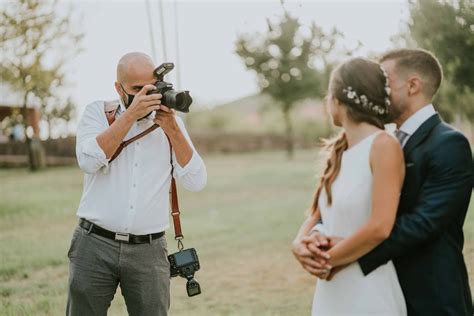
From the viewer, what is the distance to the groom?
2.47 meters

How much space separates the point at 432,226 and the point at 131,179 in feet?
5.19

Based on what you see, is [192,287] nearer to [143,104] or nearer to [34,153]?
[143,104]

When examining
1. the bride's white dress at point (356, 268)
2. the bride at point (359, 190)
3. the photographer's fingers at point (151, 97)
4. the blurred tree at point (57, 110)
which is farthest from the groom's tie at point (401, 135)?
the blurred tree at point (57, 110)

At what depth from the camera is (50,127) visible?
17.8 meters

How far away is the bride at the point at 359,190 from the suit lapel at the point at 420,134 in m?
0.15

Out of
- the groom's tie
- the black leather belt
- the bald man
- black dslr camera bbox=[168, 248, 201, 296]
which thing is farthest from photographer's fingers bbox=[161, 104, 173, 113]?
the groom's tie

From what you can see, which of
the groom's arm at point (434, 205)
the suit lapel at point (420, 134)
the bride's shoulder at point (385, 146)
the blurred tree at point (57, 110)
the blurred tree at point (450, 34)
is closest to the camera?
the bride's shoulder at point (385, 146)

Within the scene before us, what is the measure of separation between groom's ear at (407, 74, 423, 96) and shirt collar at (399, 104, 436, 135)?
8 cm

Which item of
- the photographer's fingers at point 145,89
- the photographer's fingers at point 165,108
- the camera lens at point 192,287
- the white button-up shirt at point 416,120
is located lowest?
the camera lens at point 192,287

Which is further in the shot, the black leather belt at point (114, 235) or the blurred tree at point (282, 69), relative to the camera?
the blurred tree at point (282, 69)

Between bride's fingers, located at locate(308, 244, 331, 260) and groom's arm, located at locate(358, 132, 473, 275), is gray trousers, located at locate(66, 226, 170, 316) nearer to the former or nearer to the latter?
bride's fingers, located at locate(308, 244, 331, 260)

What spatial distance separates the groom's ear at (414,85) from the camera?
2.64m

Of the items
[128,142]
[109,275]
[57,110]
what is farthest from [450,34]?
[57,110]

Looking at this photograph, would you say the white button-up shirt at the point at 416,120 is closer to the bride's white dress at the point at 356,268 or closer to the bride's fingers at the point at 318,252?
the bride's white dress at the point at 356,268
